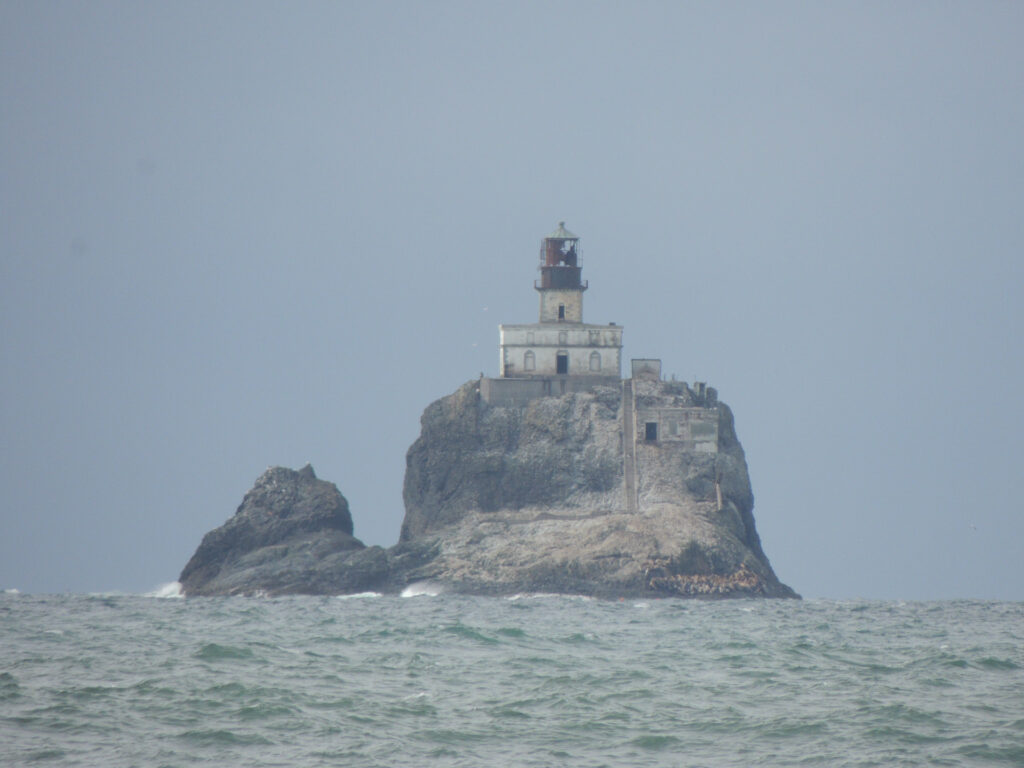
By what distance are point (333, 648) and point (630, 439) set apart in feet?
125

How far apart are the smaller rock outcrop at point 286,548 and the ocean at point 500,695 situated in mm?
21801

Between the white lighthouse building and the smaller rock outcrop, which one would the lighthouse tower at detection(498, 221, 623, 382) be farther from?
the smaller rock outcrop

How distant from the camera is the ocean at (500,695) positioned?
21219mm

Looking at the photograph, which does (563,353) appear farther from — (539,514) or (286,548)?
(286,548)

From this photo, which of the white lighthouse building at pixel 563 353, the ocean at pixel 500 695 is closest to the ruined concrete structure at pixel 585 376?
the white lighthouse building at pixel 563 353

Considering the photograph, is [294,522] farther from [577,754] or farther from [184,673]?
[577,754]

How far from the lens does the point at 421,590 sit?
64.9 metres

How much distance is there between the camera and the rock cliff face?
2516 inches

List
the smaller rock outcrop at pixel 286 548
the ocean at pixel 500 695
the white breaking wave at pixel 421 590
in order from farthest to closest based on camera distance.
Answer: the smaller rock outcrop at pixel 286 548, the white breaking wave at pixel 421 590, the ocean at pixel 500 695

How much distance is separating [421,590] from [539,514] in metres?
7.66

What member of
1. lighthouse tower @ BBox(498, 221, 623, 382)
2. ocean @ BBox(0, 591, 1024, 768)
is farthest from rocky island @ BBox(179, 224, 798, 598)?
ocean @ BBox(0, 591, 1024, 768)

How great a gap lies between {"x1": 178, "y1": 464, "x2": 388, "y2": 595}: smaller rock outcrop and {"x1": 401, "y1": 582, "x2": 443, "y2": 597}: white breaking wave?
1565 mm

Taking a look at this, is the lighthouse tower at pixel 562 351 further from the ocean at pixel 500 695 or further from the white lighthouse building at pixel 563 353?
the ocean at pixel 500 695

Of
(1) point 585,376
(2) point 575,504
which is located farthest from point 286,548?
(1) point 585,376
